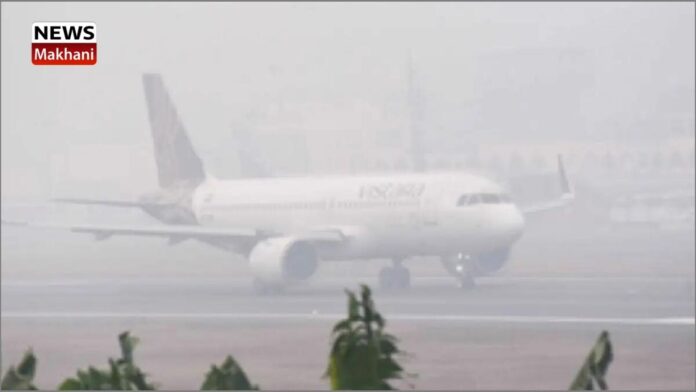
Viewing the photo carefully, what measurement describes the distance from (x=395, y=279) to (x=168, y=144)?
10571mm

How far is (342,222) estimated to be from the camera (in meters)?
41.5

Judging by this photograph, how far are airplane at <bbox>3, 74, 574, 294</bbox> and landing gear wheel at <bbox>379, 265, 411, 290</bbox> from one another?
0.02m

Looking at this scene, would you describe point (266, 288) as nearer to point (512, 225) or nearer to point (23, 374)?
point (512, 225)

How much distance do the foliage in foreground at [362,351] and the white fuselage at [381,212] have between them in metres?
35.9

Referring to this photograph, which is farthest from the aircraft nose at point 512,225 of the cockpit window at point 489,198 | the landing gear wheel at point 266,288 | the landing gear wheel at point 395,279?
the landing gear wheel at point 266,288

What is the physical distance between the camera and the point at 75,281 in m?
48.9

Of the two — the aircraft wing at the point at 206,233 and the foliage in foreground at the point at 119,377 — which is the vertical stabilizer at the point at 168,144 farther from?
the foliage in foreground at the point at 119,377

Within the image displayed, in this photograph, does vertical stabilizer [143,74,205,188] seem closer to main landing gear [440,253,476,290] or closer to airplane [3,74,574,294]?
airplane [3,74,574,294]

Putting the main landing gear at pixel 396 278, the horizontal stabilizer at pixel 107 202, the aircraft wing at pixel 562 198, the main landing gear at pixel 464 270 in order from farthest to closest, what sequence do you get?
1. the aircraft wing at pixel 562 198
2. the horizontal stabilizer at pixel 107 202
3. the main landing gear at pixel 396 278
4. the main landing gear at pixel 464 270

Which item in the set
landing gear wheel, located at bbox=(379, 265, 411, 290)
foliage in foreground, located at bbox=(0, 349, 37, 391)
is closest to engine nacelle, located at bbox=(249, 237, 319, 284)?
landing gear wheel, located at bbox=(379, 265, 411, 290)

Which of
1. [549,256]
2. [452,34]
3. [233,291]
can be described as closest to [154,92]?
[233,291]

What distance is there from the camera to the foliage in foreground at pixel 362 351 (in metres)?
2.99

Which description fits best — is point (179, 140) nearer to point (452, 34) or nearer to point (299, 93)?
point (299, 93)

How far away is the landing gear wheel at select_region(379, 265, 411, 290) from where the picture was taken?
41469 millimetres
